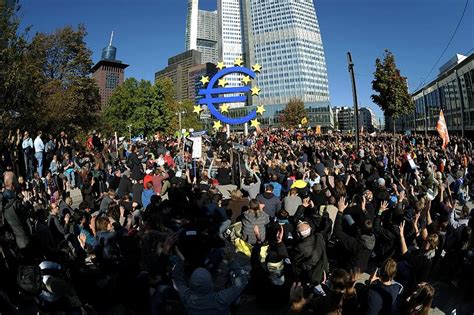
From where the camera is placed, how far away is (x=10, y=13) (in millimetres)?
13797

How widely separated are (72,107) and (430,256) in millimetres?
26299

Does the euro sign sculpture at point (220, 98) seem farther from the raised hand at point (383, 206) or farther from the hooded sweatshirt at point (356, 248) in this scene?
the hooded sweatshirt at point (356, 248)

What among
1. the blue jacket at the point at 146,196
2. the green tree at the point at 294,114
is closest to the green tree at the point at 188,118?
the green tree at the point at 294,114

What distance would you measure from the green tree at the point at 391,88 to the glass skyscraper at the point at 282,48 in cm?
13828

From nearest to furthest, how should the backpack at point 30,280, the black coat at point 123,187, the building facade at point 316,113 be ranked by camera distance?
1. the backpack at point 30,280
2. the black coat at point 123,187
3. the building facade at point 316,113

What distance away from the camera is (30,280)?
3264 millimetres

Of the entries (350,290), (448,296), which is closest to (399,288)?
(350,290)

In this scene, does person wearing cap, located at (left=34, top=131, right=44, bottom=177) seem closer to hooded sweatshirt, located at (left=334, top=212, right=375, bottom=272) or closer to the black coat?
the black coat

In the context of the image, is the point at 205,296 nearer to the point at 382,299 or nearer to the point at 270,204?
the point at 382,299

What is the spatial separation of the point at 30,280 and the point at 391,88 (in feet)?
72.6

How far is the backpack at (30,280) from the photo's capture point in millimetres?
3252

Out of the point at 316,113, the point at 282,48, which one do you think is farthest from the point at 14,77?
the point at 282,48

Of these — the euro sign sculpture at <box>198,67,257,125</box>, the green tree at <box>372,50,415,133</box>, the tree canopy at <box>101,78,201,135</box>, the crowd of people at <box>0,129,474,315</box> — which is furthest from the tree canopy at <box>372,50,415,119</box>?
the tree canopy at <box>101,78,201,135</box>

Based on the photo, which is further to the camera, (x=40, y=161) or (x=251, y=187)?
(x=40, y=161)
